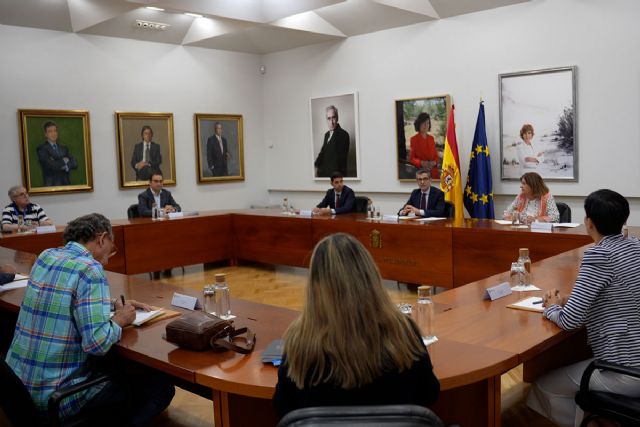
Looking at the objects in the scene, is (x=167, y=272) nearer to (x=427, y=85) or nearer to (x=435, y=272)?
(x=435, y=272)

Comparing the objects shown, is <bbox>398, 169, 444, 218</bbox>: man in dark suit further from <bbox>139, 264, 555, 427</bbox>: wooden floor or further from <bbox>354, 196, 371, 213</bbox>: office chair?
<bbox>139, 264, 555, 427</bbox>: wooden floor

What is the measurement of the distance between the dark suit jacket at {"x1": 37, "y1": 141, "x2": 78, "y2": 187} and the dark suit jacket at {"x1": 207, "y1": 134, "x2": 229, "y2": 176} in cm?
223

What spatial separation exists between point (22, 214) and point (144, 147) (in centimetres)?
253

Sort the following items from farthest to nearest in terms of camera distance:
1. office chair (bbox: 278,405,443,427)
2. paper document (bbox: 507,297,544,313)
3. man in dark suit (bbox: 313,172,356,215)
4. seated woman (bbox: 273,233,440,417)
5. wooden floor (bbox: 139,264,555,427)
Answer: man in dark suit (bbox: 313,172,356,215), wooden floor (bbox: 139,264,555,427), paper document (bbox: 507,297,544,313), seated woman (bbox: 273,233,440,417), office chair (bbox: 278,405,443,427)

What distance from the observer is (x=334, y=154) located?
9562 mm

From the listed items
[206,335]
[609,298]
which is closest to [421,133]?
[609,298]

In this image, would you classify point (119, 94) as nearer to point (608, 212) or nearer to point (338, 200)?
point (338, 200)

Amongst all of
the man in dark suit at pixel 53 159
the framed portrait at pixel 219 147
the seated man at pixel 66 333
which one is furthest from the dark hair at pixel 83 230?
the framed portrait at pixel 219 147

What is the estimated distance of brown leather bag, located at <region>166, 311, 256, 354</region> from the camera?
234cm

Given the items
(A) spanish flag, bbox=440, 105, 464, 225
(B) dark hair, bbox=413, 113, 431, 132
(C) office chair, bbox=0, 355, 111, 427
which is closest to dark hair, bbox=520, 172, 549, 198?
(A) spanish flag, bbox=440, 105, 464, 225

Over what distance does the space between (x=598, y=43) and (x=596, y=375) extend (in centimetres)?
542

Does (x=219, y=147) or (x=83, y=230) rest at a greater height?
(x=219, y=147)

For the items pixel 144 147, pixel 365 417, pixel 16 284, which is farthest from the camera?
pixel 144 147

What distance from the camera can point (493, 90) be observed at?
7.62m
